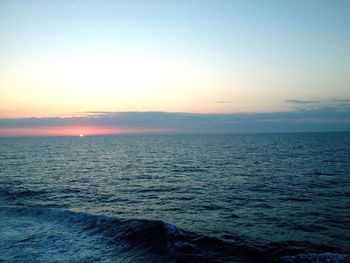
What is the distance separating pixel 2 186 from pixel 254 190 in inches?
1402

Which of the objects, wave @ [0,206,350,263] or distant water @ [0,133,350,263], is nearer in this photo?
wave @ [0,206,350,263]

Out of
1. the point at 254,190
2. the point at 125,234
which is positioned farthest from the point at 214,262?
the point at 254,190

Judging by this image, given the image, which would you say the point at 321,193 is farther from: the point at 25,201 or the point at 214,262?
the point at 25,201

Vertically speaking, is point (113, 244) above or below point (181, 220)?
below

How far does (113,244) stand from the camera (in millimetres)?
20547

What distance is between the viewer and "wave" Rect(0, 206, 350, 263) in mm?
17781

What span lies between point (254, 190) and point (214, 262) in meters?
18.6

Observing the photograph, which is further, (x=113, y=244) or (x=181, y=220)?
(x=181, y=220)

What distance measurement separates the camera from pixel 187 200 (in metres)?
31.0

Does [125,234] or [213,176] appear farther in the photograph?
[213,176]

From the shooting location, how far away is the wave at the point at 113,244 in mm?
17781

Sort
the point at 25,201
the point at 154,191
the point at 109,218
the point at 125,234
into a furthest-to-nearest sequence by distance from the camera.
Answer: the point at 154,191, the point at 25,201, the point at 109,218, the point at 125,234

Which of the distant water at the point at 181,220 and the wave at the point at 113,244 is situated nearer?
the wave at the point at 113,244

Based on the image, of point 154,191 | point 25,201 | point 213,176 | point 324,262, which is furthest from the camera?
point 213,176
